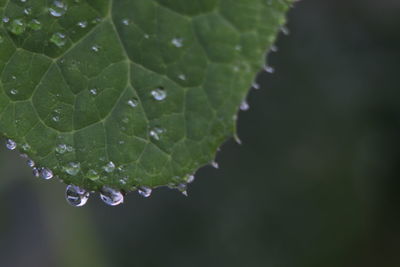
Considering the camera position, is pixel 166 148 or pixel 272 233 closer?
pixel 166 148

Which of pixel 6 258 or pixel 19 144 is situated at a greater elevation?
pixel 19 144

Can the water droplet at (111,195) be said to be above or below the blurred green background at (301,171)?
above

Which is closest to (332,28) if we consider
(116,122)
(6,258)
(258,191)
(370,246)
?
(258,191)

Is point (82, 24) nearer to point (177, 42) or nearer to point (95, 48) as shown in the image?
point (95, 48)

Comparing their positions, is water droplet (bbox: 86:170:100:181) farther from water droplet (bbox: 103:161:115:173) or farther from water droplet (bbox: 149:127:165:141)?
water droplet (bbox: 149:127:165:141)

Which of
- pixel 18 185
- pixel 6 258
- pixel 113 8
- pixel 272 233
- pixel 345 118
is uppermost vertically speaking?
pixel 113 8

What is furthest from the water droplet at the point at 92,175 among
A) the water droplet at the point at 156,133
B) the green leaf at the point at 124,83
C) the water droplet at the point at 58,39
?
the water droplet at the point at 58,39

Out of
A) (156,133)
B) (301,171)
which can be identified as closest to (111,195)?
(156,133)

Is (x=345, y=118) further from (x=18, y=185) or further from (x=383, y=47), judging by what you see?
(x=18, y=185)

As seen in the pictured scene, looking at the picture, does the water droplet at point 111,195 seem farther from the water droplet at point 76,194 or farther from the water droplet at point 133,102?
the water droplet at point 133,102
